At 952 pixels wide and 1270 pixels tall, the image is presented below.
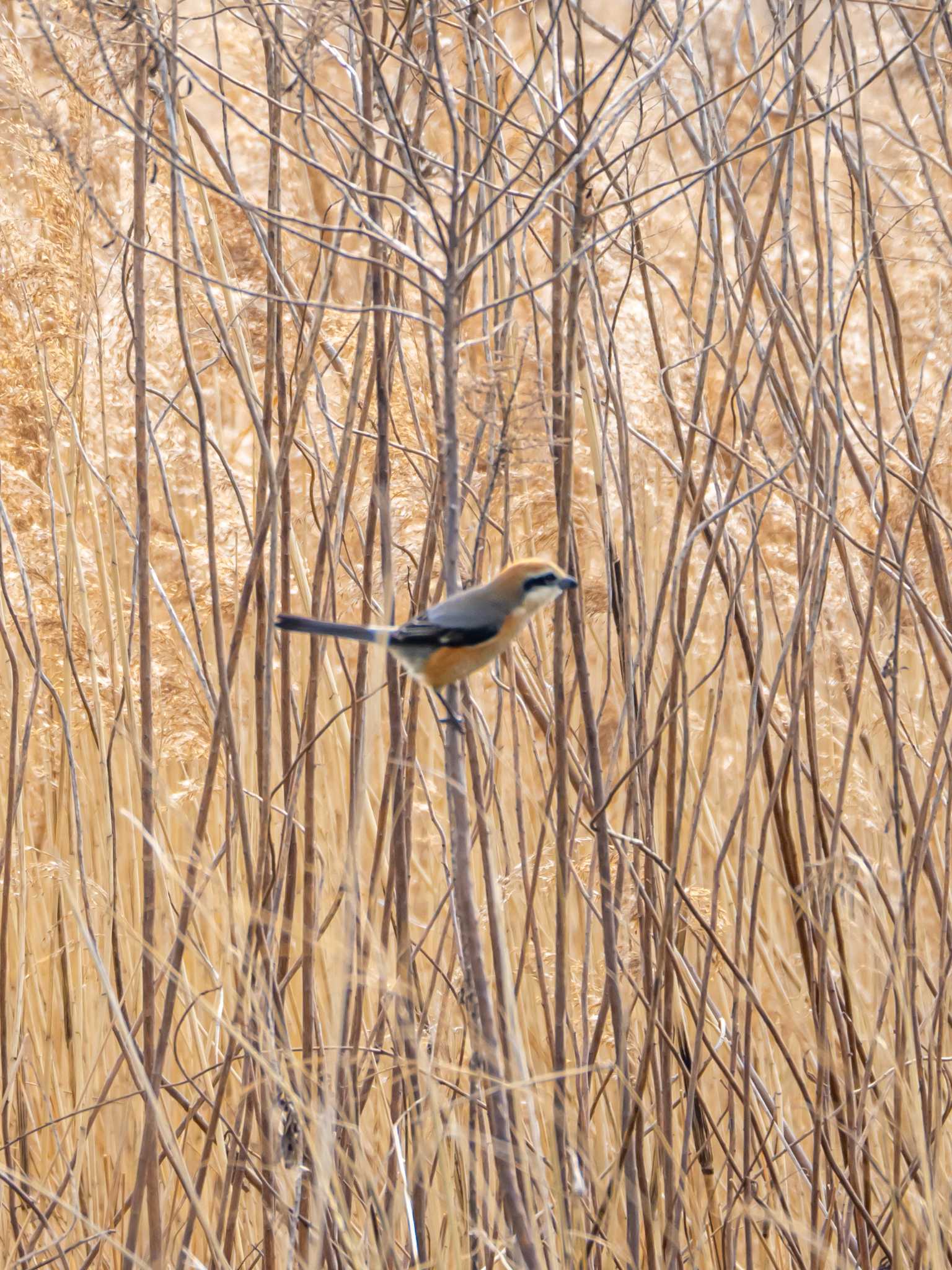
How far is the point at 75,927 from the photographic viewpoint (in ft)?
4.79

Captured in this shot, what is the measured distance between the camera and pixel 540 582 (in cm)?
75

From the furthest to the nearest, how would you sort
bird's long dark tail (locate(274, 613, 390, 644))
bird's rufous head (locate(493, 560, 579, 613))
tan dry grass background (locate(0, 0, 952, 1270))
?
tan dry grass background (locate(0, 0, 952, 1270)) → bird's rufous head (locate(493, 560, 579, 613)) → bird's long dark tail (locate(274, 613, 390, 644))

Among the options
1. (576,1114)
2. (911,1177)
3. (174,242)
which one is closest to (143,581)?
(174,242)

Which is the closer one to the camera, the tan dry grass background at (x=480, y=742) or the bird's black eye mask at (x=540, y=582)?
the bird's black eye mask at (x=540, y=582)

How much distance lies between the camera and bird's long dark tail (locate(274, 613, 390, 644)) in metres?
0.63

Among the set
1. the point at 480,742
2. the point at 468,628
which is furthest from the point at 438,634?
the point at 480,742

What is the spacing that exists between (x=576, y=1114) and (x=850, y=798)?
2.67ft

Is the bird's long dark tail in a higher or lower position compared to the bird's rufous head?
lower

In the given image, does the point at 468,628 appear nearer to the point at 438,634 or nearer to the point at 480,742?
the point at 438,634

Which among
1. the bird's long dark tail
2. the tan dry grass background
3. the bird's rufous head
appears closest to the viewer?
the bird's long dark tail

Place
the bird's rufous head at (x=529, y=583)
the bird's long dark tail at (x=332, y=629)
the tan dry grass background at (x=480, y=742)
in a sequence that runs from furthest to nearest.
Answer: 1. the tan dry grass background at (x=480, y=742)
2. the bird's rufous head at (x=529, y=583)
3. the bird's long dark tail at (x=332, y=629)

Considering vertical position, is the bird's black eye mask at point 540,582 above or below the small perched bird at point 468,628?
above

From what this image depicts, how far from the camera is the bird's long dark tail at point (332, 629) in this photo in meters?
0.63

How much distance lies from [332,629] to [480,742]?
805 millimetres
